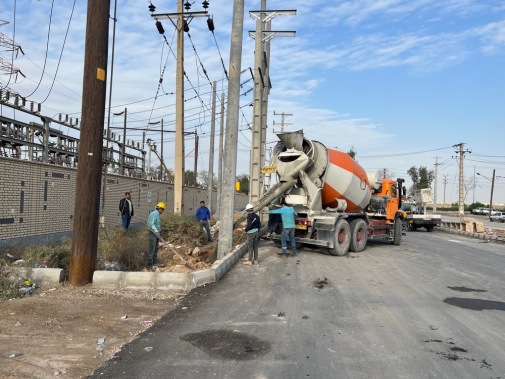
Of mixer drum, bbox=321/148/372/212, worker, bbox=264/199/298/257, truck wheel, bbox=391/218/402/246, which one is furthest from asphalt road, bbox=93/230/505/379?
truck wheel, bbox=391/218/402/246

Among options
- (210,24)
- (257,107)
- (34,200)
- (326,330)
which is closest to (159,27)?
(210,24)

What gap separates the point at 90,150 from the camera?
307 inches

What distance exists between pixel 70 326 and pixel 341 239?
9.75 meters

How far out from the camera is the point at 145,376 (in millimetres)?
4098

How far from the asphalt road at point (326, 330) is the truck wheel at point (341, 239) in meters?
3.05

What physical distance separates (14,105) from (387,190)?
14.1 m

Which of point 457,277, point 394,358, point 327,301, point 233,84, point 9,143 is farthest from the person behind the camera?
point 9,143

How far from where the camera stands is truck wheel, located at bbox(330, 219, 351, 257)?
43.5ft

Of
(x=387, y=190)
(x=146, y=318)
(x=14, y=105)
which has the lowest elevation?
(x=146, y=318)

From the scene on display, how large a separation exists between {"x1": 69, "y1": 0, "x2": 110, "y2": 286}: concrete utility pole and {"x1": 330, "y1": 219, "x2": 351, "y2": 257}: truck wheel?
777cm

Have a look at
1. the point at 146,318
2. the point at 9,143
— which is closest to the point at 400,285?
the point at 146,318

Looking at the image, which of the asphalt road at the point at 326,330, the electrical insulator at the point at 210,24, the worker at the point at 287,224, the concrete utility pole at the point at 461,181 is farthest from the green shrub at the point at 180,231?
the concrete utility pole at the point at 461,181

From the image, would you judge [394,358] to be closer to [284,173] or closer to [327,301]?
[327,301]

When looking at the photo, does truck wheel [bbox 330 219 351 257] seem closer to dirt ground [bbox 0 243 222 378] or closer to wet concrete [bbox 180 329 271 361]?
dirt ground [bbox 0 243 222 378]
